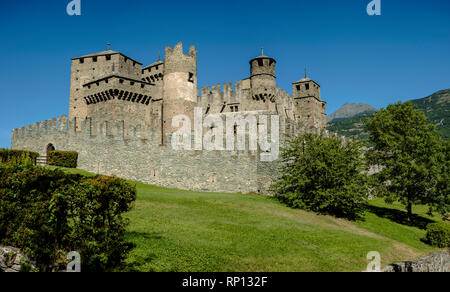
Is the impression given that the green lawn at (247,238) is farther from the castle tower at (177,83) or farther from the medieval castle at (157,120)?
the castle tower at (177,83)

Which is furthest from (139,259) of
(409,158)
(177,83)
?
(177,83)

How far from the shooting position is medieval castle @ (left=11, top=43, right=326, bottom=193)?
983 inches

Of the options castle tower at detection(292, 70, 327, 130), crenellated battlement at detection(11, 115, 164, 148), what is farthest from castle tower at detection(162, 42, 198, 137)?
castle tower at detection(292, 70, 327, 130)

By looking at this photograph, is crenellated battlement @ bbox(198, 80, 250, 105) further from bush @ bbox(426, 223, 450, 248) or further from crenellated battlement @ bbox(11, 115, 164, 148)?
bush @ bbox(426, 223, 450, 248)

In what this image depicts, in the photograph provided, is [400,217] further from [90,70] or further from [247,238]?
[90,70]

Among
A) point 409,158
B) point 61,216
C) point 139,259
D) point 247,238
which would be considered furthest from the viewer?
point 409,158

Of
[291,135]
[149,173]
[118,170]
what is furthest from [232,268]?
[118,170]

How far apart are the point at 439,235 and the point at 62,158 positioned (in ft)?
102

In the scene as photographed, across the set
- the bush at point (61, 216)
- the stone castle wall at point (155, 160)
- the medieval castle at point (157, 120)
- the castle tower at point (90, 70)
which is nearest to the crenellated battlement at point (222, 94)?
the medieval castle at point (157, 120)

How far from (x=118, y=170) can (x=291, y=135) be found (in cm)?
1632

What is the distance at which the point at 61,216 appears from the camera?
7445 millimetres

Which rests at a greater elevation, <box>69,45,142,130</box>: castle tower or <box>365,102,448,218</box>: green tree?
<box>69,45,142,130</box>: castle tower

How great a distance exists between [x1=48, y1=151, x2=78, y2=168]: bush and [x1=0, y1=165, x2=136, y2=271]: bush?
80.1 feet

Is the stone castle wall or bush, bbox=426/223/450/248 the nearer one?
A: bush, bbox=426/223/450/248
